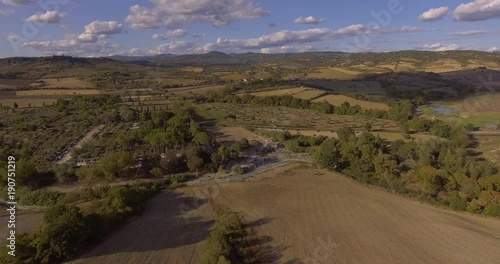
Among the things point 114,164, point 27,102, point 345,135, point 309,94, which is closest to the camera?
point 114,164

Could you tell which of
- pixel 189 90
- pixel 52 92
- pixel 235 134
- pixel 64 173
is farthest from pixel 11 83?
pixel 64 173

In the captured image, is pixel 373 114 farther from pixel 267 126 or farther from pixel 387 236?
pixel 387 236

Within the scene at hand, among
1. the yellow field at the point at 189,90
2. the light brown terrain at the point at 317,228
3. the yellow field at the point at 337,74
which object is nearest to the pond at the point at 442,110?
the yellow field at the point at 337,74

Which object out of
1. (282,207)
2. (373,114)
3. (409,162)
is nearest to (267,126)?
(373,114)

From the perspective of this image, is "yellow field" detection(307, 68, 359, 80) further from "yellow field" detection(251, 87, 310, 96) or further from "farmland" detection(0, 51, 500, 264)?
"farmland" detection(0, 51, 500, 264)

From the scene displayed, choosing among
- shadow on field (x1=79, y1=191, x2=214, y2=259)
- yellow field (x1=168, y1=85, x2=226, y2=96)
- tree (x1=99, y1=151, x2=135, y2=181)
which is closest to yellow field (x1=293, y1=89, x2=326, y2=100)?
yellow field (x1=168, y1=85, x2=226, y2=96)

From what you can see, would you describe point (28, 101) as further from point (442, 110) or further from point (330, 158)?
point (442, 110)
